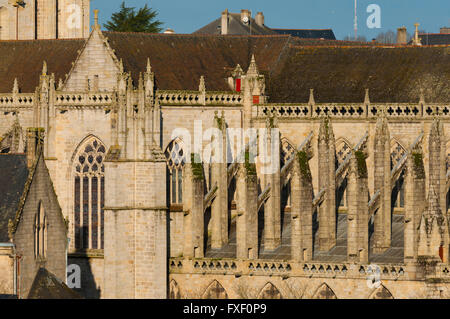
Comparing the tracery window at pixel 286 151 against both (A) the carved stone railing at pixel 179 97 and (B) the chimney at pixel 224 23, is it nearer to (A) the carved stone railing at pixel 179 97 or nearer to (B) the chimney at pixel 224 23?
(A) the carved stone railing at pixel 179 97

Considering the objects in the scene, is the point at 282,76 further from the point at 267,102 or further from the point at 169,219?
the point at 169,219

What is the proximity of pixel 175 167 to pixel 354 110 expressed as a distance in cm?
907

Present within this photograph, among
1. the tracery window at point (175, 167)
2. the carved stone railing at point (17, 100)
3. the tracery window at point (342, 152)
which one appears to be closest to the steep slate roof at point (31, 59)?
the carved stone railing at point (17, 100)

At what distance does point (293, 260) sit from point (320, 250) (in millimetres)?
2387

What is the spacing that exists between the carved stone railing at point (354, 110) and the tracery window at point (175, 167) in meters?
4.20

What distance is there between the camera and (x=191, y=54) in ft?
310

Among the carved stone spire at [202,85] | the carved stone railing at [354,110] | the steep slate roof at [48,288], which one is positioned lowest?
the steep slate roof at [48,288]

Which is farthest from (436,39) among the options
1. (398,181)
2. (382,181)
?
(382,181)

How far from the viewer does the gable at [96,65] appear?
90312 millimetres

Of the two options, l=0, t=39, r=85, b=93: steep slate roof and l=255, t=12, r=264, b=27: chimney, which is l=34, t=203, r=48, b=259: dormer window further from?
l=255, t=12, r=264, b=27: chimney

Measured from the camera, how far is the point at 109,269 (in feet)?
267

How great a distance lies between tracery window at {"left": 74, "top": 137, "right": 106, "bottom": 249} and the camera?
8956 centimetres

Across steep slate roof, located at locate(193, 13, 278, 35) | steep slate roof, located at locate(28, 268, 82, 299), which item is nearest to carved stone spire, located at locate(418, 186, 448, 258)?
steep slate roof, located at locate(28, 268, 82, 299)

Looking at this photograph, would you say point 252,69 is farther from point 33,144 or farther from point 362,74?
point 33,144
